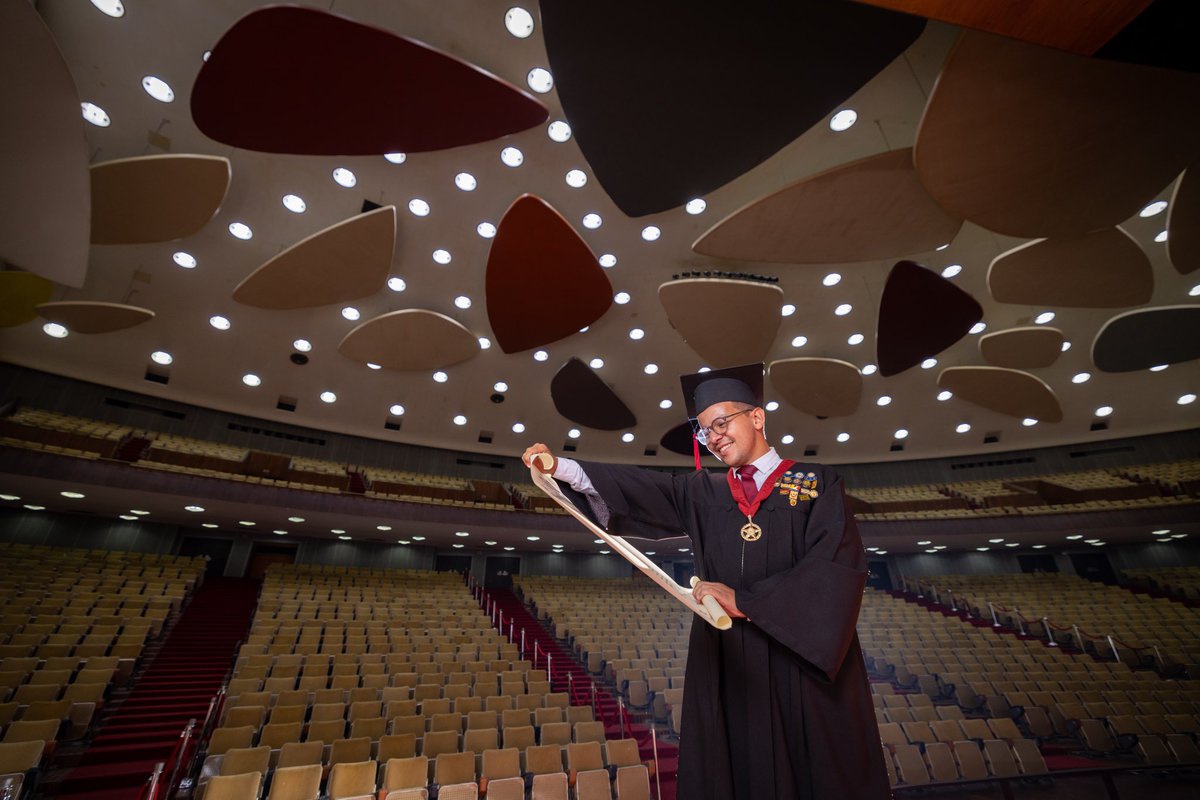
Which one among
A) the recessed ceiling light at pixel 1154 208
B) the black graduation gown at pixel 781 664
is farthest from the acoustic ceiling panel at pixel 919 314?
the black graduation gown at pixel 781 664

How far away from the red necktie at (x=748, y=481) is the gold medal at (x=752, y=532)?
0.09 meters

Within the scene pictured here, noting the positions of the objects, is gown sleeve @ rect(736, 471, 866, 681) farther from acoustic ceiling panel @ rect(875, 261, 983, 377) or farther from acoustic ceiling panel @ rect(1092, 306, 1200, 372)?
acoustic ceiling panel @ rect(1092, 306, 1200, 372)

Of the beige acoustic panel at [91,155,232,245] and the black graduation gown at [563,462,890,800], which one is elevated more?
the beige acoustic panel at [91,155,232,245]

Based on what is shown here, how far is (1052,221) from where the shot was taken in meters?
7.20

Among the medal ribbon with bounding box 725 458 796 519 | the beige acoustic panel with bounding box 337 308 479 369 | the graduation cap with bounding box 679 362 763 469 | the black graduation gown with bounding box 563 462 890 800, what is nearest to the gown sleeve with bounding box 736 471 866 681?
the black graduation gown with bounding box 563 462 890 800

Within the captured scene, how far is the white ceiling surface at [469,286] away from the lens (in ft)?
21.0

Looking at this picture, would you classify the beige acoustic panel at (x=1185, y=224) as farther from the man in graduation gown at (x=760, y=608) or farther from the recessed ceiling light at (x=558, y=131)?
the man in graduation gown at (x=760, y=608)

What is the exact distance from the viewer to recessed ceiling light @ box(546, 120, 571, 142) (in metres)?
7.17

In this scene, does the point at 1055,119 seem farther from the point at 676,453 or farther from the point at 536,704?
the point at 676,453

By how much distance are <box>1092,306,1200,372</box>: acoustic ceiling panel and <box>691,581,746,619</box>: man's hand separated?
14.9m

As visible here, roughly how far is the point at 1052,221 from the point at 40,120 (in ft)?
45.8

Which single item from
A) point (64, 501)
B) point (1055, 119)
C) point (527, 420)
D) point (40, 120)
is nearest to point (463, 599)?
point (527, 420)

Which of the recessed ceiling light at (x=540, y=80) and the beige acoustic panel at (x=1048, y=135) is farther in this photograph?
the recessed ceiling light at (x=540, y=80)

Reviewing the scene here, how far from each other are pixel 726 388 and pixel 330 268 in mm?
9540
